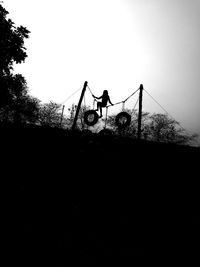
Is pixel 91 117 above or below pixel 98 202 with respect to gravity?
above

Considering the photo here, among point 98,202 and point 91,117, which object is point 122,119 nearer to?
point 91,117

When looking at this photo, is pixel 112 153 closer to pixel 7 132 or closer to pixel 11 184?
pixel 11 184

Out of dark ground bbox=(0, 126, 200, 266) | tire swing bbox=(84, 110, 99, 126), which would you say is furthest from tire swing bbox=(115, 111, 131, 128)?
dark ground bbox=(0, 126, 200, 266)

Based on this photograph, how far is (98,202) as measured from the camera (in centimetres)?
486

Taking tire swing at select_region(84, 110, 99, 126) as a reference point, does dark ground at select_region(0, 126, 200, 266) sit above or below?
below

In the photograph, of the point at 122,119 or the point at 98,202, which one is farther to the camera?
the point at 122,119

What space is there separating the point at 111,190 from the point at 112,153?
1.23m

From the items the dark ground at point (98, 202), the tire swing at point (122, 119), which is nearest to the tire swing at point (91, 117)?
the tire swing at point (122, 119)

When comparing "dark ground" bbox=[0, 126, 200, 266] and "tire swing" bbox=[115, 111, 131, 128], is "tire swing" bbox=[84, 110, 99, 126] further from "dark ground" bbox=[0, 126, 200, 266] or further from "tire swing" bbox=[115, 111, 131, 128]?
"dark ground" bbox=[0, 126, 200, 266]

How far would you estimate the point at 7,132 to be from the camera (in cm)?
677

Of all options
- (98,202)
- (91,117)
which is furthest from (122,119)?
(98,202)

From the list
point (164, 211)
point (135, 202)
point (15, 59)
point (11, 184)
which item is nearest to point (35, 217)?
point (11, 184)

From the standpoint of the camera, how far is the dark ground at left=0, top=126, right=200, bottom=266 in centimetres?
406

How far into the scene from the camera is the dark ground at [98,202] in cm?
406
